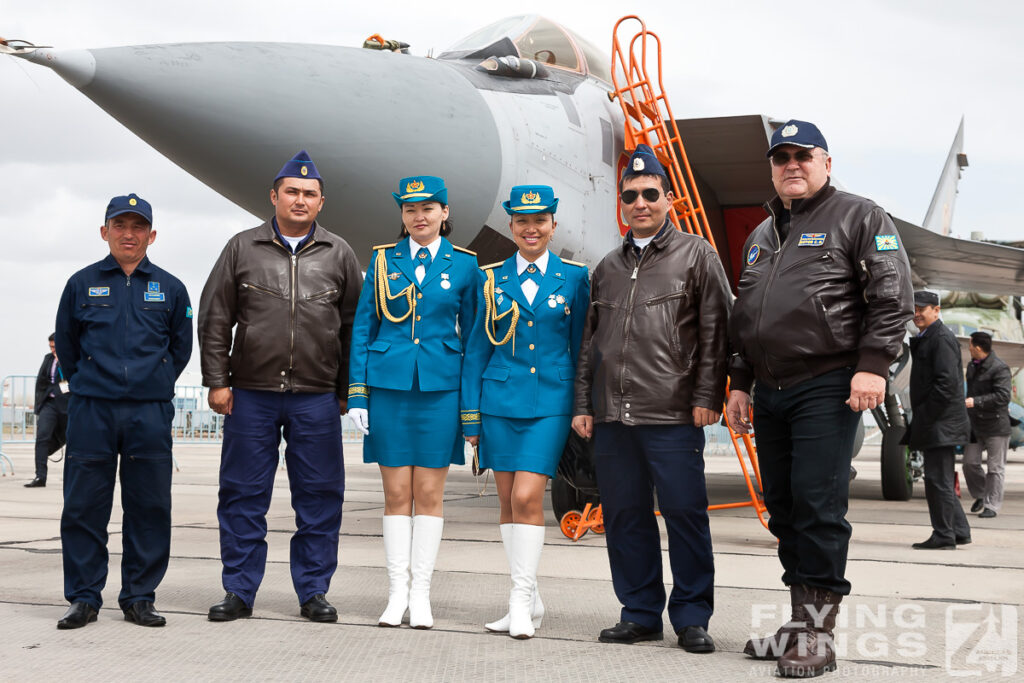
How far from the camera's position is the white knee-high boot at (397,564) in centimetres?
363

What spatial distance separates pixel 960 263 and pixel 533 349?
8.25m

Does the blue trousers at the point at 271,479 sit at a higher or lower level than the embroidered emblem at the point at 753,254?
lower

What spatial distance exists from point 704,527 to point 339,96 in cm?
276

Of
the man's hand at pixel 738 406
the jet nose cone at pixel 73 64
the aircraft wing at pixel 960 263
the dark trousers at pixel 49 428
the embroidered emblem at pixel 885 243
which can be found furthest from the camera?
the dark trousers at pixel 49 428

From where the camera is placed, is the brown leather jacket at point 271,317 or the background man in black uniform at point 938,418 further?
the background man in black uniform at point 938,418

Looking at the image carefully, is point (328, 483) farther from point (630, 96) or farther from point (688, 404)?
point (630, 96)

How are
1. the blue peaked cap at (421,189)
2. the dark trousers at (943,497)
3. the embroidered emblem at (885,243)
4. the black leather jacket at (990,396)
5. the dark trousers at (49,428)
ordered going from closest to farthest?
the embroidered emblem at (885,243)
the blue peaked cap at (421,189)
the dark trousers at (943,497)
the black leather jacket at (990,396)
the dark trousers at (49,428)

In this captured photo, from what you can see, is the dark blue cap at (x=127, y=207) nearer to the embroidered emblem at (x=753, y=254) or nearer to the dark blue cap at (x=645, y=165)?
the dark blue cap at (x=645, y=165)

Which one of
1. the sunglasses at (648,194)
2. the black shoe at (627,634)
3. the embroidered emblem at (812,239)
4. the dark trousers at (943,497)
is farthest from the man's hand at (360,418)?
the dark trousers at (943,497)

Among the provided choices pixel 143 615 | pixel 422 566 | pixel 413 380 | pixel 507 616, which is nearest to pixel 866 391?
pixel 507 616

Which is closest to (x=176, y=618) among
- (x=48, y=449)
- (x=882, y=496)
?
(x=48, y=449)

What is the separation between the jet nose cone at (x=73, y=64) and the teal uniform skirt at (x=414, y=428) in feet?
6.69

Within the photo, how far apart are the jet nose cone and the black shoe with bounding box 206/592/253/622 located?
2377 mm

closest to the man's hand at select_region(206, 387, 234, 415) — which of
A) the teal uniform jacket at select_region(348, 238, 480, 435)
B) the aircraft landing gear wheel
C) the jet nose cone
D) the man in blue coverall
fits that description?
the man in blue coverall
